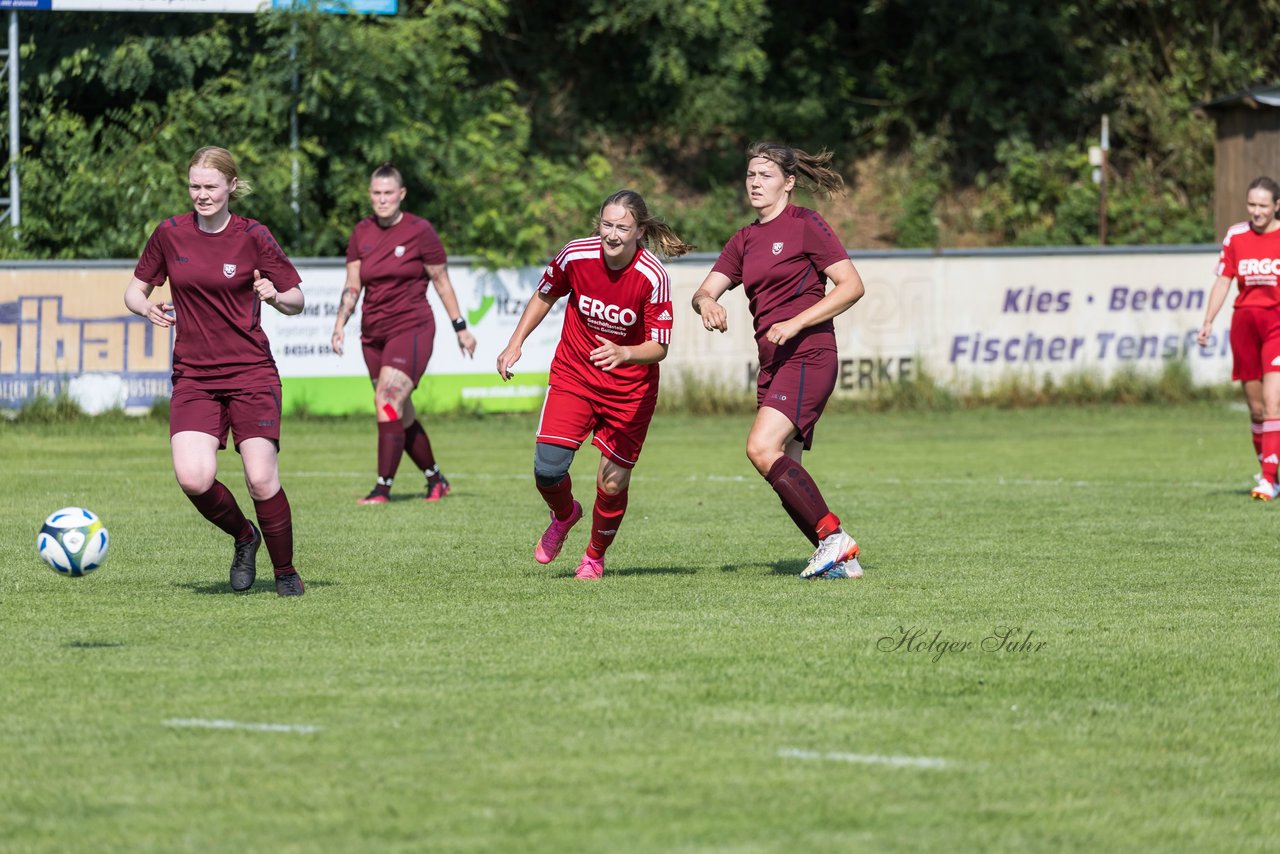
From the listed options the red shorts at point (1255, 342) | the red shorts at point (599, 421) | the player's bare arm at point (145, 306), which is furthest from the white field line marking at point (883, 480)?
the player's bare arm at point (145, 306)

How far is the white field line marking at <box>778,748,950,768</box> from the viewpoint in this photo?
16.8 ft

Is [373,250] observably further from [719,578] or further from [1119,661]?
[1119,661]

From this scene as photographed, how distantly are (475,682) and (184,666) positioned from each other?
1.07 m

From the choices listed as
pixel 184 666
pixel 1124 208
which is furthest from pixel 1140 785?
pixel 1124 208

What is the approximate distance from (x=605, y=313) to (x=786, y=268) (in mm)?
894

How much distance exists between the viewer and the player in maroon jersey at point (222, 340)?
8102mm

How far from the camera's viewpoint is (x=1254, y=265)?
43.3ft

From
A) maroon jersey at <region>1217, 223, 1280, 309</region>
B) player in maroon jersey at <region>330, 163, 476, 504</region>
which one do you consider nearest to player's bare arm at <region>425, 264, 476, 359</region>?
player in maroon jersey at <region>330, 163, 476, 504</region>

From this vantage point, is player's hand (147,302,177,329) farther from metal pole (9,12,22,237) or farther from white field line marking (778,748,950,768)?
metal pole (9,12,22,237)

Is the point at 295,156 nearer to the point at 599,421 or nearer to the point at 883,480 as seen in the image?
the point at 883,480

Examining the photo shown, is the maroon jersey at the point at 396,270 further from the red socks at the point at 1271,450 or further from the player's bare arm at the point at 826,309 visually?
the red socks at the point at 1271,450

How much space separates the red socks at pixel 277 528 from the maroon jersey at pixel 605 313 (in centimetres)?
152

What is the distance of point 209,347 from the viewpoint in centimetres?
816

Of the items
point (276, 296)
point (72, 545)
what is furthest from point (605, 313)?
point (72, 545)
